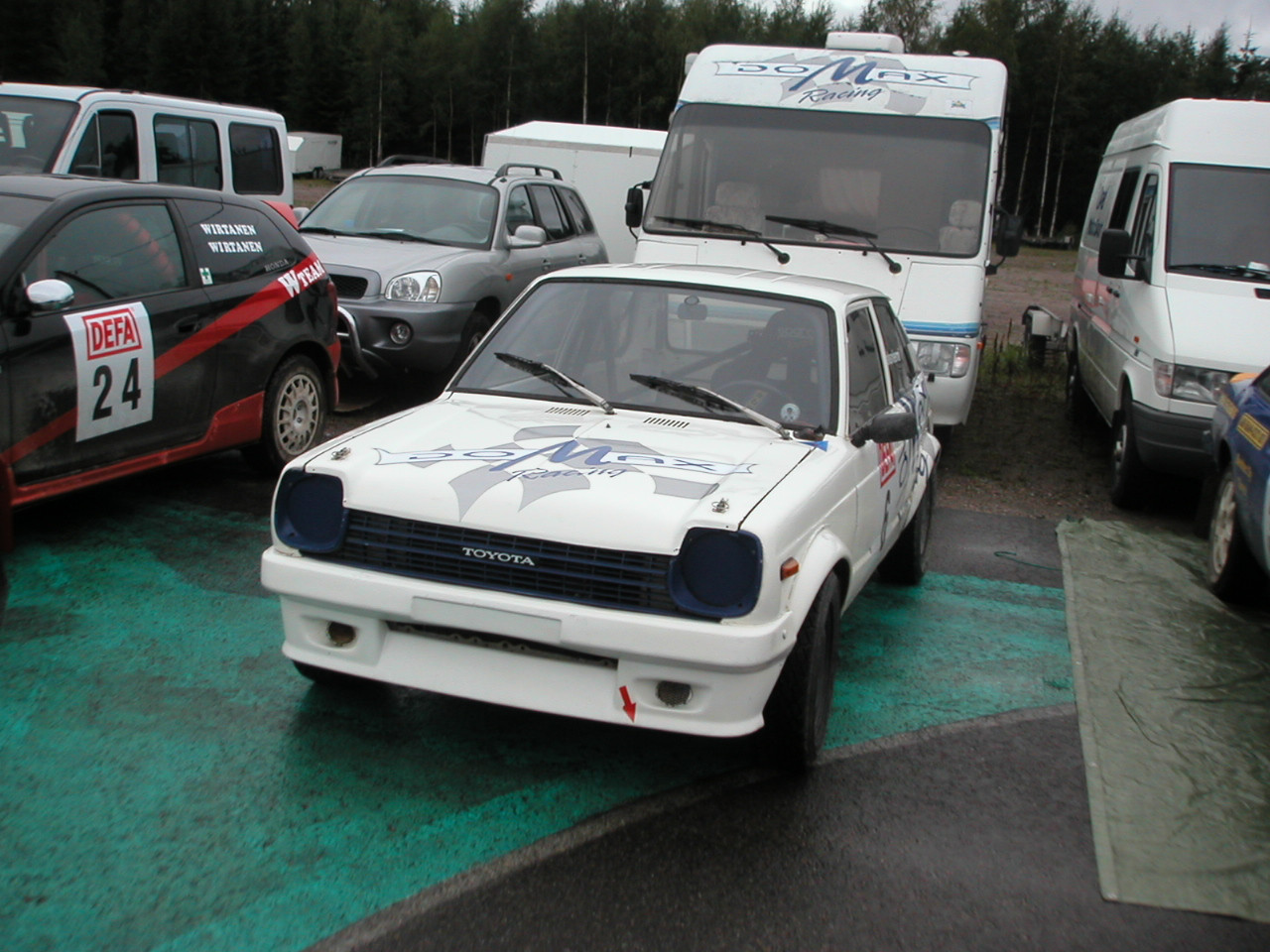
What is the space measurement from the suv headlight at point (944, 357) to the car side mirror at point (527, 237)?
385 cm

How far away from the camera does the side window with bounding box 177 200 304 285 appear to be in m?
6.57

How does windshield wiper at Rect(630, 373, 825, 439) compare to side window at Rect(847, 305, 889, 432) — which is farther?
side window at Rect(847, 305, 889, 432)

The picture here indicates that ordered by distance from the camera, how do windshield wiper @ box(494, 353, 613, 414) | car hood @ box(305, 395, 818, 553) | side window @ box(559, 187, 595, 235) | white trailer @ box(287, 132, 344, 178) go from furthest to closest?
white trailer @ box(287, 132, 344, 178), side window @ box(559, 187, 595, 235), windshield wiper @ box(494, 353, 613, 414), car hood @ box(305, 395, 818, 553)

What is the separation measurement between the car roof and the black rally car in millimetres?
2156

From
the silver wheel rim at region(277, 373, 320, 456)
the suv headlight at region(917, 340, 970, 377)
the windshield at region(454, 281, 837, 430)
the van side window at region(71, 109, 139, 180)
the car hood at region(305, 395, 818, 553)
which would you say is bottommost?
the silver wheel rim at region(277, 373, 320, 456)

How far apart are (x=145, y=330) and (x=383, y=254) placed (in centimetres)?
421

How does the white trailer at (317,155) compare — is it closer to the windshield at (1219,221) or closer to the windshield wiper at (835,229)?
the windshield wiper at (835,229)

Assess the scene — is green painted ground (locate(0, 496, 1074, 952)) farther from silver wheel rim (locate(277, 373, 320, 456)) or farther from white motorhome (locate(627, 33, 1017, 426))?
white motorhome (locate(627, 33, 1017, 426))

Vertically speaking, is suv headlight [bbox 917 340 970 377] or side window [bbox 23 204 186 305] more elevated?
side window [bbox 23 204 186 305]

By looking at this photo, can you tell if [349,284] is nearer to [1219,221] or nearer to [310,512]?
[310,512]

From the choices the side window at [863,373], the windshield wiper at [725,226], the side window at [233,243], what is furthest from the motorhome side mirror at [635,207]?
the side window at [863,373]

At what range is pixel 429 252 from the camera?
10172mm

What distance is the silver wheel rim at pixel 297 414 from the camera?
7238 millimetres

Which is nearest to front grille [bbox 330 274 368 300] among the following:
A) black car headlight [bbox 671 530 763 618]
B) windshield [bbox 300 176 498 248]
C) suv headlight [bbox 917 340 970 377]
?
windshield [bbox 300 176 498 248]
